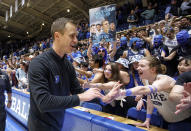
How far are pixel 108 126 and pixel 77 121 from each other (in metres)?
0.61

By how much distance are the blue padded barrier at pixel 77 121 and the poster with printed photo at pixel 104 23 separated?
2.31 m

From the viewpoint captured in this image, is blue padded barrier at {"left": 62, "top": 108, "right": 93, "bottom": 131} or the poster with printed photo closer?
blue padded barrier at {"left": 62, "top": 108, "right": 93, "bottom": 131}

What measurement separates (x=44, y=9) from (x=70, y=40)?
1418 cm

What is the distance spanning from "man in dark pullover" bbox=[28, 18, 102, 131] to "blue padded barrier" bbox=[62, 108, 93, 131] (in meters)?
0.62

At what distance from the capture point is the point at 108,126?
5.32 ft

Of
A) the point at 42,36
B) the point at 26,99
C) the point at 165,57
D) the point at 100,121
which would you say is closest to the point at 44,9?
the point at 42,36

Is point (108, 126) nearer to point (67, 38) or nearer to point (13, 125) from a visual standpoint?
point (67, 38)

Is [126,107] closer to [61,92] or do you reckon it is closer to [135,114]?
[135,114]

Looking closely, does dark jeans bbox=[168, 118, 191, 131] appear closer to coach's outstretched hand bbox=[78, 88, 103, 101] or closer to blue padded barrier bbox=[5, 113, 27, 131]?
coach's outstretched hand bbox=[78, 88, 103, 101]

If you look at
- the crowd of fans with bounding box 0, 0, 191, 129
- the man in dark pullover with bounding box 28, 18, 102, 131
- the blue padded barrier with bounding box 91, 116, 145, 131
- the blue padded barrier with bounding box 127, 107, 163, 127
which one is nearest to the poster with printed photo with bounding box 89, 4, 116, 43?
the crowd of fans with bounding box 0, 0, 191, 129

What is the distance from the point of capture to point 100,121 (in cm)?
173

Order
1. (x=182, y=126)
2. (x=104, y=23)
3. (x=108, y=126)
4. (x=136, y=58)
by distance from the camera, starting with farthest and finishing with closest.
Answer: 1. (x=104, y=23)
2. (x=136, y=58)
3. (x=108, y=126)
4. (x=182, y=126)

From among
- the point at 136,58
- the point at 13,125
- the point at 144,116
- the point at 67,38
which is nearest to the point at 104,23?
the point at 136,58

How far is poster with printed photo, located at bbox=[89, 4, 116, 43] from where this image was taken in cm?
381
